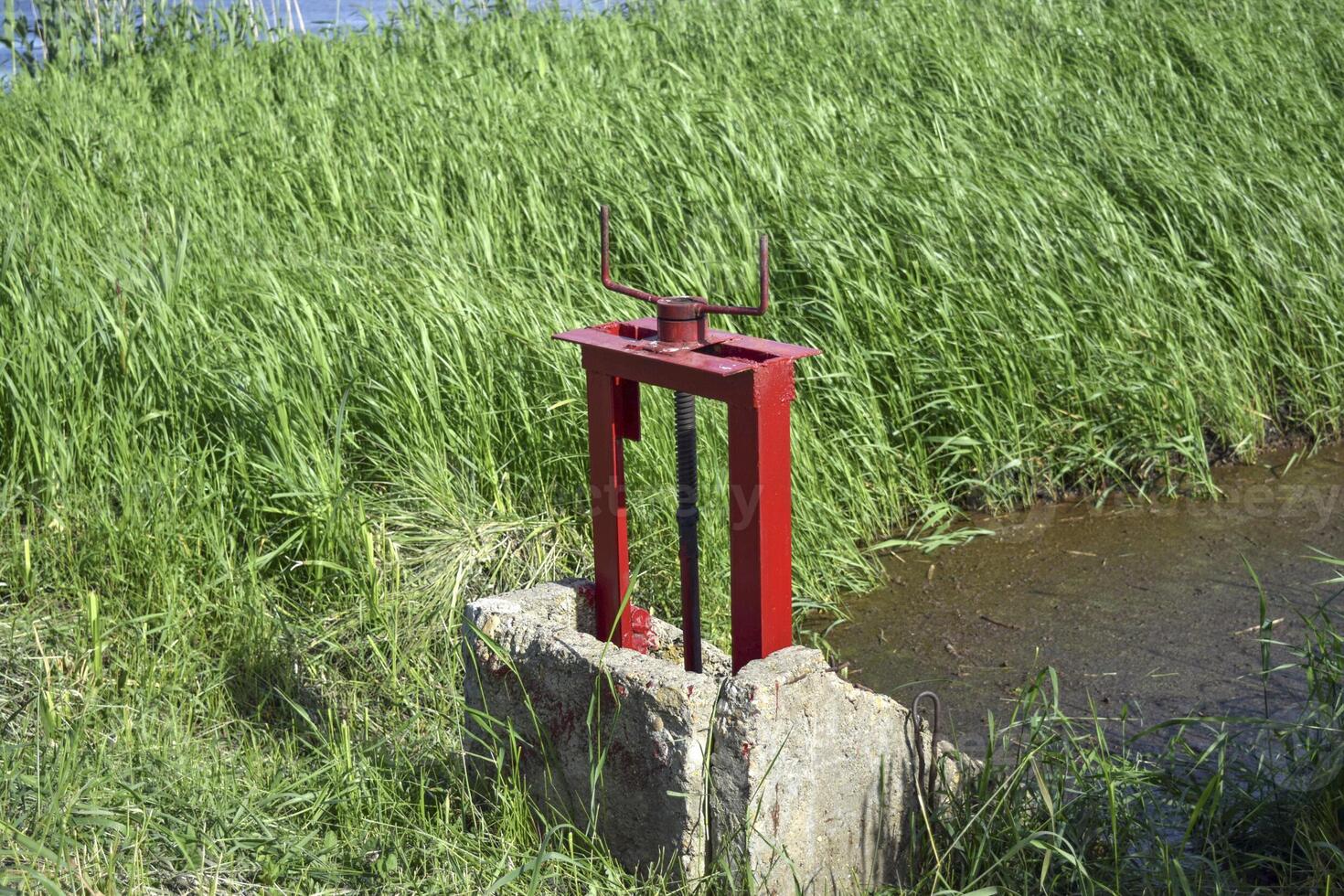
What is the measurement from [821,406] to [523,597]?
1.67 m

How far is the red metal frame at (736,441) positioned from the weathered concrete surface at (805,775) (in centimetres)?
11

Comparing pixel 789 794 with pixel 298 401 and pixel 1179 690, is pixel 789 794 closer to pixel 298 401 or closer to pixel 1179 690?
pixel 1179 690

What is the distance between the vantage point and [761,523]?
6.98 feet

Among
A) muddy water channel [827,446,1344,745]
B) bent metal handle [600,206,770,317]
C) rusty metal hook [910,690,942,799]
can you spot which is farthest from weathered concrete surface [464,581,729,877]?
muddy water channel [827,446,1344,745]

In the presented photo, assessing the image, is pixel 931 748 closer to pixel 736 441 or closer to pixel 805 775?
pixel 805 775

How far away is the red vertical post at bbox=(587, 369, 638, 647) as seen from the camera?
92.7 inches

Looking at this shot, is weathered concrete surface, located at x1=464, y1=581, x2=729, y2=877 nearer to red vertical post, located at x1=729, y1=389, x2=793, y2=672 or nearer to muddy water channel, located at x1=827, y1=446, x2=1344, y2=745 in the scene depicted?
red vertical post, located at x1=729, y1=389, x2=793, y2=672

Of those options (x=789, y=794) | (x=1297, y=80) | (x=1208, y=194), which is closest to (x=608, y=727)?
(x=789, y=794)

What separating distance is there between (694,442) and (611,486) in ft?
0.61

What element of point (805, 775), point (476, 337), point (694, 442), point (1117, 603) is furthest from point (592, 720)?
point (1117, 603)

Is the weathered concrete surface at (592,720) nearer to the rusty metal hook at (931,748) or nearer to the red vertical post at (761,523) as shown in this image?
the red vertical post at (761,523)

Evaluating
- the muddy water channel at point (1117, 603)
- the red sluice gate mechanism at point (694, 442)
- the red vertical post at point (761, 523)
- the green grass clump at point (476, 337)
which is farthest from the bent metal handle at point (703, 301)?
the muddy water channel at point (1117, 603)

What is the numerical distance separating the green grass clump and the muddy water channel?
0.55 feet

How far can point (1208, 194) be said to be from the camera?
15.4ft
